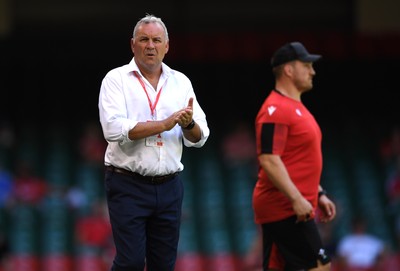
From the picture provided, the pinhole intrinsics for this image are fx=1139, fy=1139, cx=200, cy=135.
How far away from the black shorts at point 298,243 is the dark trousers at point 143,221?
0.83 metres

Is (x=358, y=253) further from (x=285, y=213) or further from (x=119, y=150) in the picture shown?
(x=119, y=150)

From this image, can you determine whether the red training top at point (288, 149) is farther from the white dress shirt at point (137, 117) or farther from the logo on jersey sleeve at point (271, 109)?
the white dress shirt at point (137, 117)

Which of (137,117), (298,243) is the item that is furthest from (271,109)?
(137,117)

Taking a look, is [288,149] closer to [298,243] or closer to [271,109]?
[271,109]

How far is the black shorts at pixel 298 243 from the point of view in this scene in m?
7.20

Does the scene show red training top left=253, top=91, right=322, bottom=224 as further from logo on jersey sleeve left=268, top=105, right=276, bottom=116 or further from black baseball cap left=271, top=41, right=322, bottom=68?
black baseball cap left=271, top=41, right=322, bottom=68

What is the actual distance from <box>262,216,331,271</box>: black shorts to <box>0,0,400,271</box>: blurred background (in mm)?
8631

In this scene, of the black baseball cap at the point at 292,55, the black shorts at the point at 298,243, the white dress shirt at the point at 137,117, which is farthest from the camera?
the black baseball cap at the point at 292,55

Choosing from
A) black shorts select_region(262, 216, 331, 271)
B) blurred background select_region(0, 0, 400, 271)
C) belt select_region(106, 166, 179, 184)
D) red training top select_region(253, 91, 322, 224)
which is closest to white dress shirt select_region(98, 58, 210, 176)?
belt select_region(106, 166, 179, 184)

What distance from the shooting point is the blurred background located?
54.1 ft

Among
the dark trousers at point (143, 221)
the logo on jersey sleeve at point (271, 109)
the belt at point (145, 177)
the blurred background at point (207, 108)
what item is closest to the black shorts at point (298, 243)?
the logo on jersey sleeve at point (271, 109)

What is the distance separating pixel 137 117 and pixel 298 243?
1.40 meters

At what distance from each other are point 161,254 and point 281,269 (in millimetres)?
1010

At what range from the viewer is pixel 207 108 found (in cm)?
1866
